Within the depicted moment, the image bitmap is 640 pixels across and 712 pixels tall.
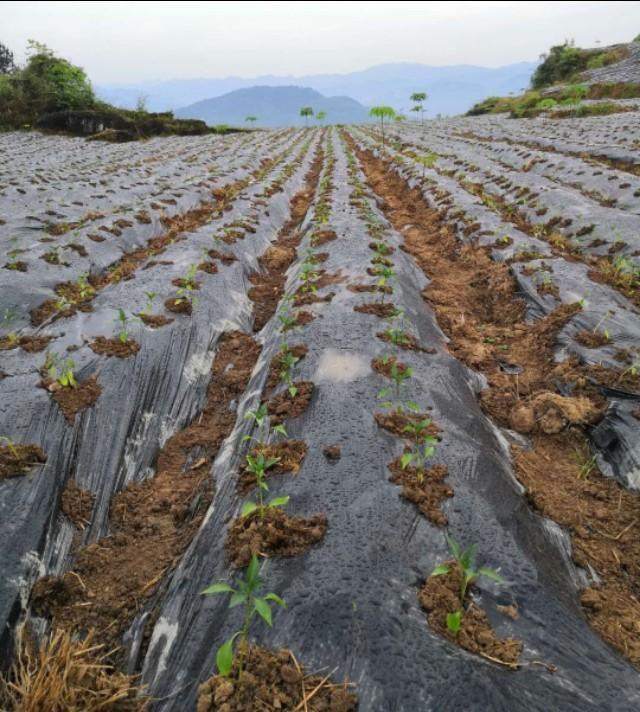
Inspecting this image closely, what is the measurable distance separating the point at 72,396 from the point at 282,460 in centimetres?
182

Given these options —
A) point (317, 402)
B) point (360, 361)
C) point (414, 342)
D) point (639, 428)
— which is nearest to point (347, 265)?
point (414, 342)

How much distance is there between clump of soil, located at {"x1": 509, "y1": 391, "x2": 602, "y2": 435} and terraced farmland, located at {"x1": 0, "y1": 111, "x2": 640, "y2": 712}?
2cm

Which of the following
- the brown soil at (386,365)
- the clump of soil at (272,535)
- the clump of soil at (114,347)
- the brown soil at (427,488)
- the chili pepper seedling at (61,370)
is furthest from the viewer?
the clump of soil at (114,347)

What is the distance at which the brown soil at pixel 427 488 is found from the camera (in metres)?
2.46

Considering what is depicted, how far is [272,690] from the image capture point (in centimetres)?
169

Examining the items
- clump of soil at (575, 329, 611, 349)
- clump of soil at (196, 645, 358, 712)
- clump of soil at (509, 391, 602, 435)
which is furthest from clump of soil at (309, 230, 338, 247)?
clump of soil at (196, 645, 358, 712)

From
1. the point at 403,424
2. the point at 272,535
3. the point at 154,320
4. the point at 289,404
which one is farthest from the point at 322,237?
the point at 272,535

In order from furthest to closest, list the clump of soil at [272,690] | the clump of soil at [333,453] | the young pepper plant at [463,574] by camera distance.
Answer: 1. the clump of soil at [333,453]
2. the young pepper plant at [463,574]
3. the clump of soil at [272,690]

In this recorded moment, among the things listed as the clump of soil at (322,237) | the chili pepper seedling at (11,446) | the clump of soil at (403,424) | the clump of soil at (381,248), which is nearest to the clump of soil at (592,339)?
the clump of soil at (403,424)

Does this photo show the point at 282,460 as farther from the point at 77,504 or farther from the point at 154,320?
the point at 154,320

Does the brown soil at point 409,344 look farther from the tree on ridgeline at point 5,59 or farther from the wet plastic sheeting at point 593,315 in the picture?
the tree on ridgeline at point 5,59

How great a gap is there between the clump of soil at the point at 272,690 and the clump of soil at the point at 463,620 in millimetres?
489

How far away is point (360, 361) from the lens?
12.9ft

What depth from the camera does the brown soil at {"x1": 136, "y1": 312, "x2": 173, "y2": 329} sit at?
4.51 m
